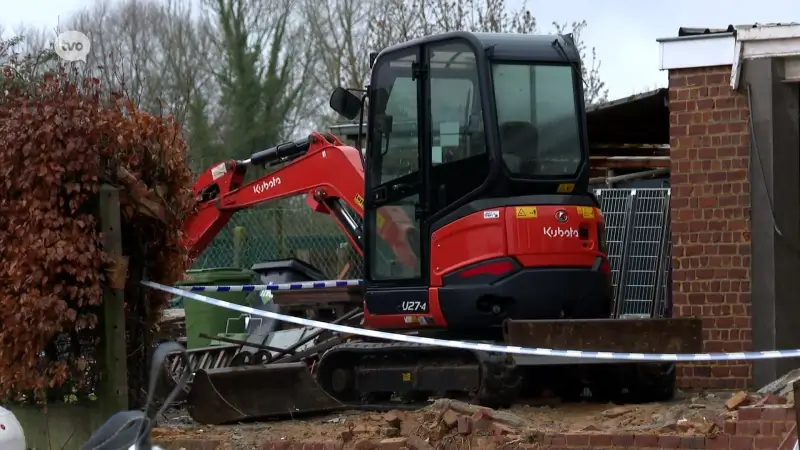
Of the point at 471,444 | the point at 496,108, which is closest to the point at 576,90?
the point at 496,108

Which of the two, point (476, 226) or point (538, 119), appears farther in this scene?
point (538, 119)

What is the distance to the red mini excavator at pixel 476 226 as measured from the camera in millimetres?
10453

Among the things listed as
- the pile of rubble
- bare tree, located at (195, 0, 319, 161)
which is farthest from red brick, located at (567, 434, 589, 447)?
bare tree, located at (195, 0, 319, 161)

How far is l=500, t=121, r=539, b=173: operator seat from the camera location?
35.0 ft

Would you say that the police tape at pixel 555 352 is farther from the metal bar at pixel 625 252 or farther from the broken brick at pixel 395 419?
the metal bar at pixel 625 252

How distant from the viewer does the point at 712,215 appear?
1184 cm

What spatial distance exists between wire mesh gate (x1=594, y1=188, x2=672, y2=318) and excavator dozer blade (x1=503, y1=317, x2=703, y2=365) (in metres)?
3.93

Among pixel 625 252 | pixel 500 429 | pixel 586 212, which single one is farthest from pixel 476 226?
pixel 625 252

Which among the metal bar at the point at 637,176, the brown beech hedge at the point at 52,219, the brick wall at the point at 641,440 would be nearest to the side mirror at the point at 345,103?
the brown beech hedge at the point at 52,219

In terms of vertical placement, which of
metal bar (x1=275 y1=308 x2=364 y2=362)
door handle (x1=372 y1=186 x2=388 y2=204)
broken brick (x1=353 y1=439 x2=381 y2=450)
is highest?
door handle (x1=372 y1=186 x2=388 y2=204)

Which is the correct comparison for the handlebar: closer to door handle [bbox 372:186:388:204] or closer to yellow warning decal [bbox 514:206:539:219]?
yellow warning decal [bbox 514:206:539:219]

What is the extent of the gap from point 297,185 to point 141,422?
9133 millimetres

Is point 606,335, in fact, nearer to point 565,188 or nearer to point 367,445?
point 565,188

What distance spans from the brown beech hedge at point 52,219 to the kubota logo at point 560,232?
322 cm
